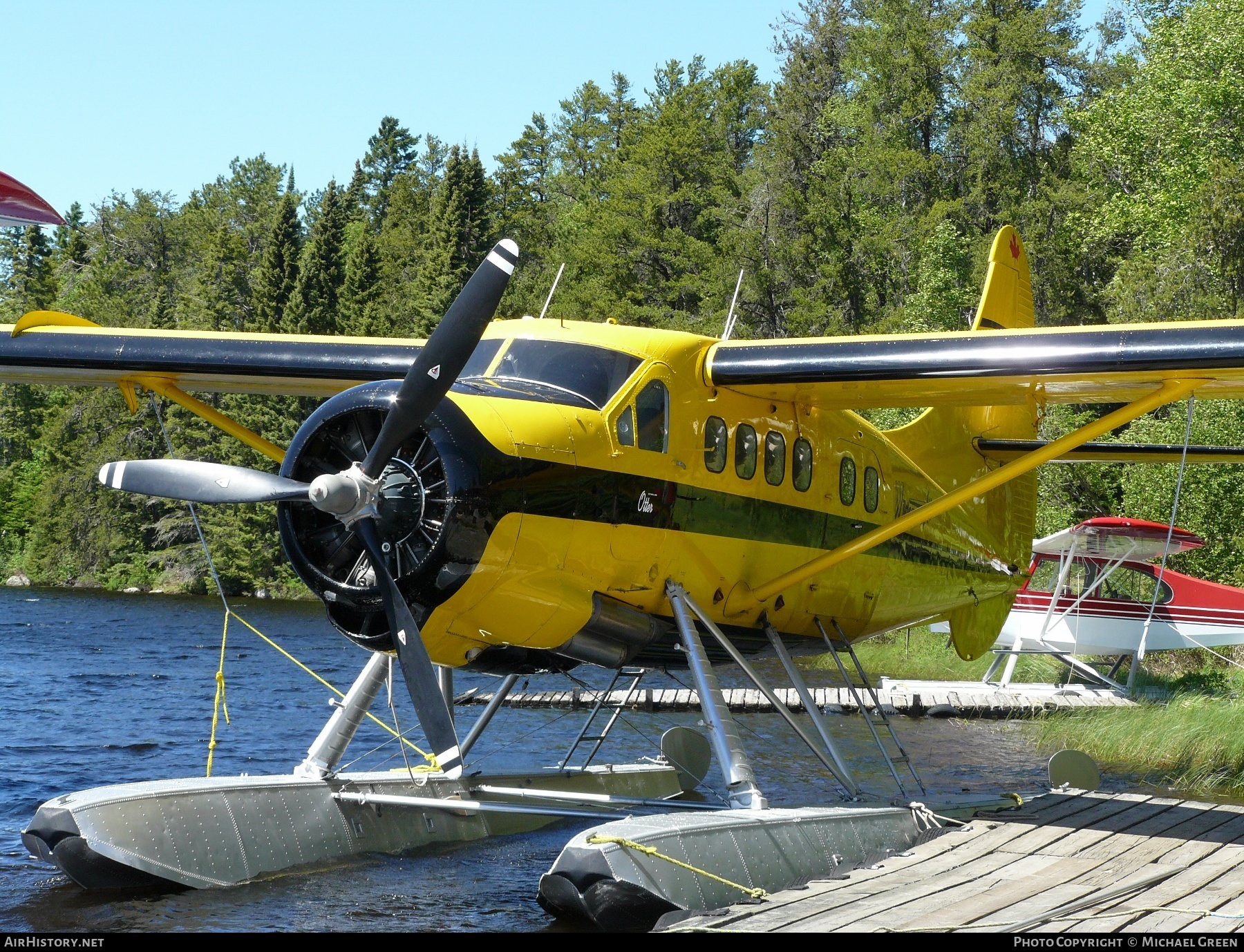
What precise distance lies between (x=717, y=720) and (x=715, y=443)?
1.89m

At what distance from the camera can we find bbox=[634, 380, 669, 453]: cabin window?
306 inches

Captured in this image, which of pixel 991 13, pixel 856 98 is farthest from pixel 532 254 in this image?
pixel 991 13

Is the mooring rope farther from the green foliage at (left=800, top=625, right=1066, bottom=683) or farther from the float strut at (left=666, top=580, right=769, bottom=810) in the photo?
the green foliage at (left=800, top=625, right=1066, bottom=683)

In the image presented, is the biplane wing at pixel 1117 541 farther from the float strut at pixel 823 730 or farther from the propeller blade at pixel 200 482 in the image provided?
the propeller blade at pixel 200 482

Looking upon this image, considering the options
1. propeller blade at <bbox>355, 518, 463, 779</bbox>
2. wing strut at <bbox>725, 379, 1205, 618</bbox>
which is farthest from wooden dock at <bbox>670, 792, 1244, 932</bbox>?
wing strut at <bbox>725, 379, 1205, 618</bbox>

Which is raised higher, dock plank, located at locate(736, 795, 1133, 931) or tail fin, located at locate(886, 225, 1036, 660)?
tail fin, located at locate(886, 225, 1036, 660)

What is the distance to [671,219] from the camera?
170ft

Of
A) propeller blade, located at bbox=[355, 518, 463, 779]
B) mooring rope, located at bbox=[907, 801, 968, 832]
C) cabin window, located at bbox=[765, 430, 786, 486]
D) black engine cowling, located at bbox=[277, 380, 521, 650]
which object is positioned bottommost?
mooring rope, located at bbox=[907, 801, 968, 832]

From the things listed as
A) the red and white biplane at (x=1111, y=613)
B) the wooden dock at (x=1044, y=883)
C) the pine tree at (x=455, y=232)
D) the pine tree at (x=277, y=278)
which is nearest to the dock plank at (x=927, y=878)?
the wooden dock at (x=1044, y=883)

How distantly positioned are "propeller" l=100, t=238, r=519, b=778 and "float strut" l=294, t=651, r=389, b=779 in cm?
188

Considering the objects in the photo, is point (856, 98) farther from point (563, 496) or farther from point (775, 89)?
point (563, 496)

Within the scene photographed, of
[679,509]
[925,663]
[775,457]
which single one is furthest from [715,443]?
[925,663]

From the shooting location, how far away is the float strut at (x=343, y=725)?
863 centimetres

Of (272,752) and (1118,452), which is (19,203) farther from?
(1118,452)
